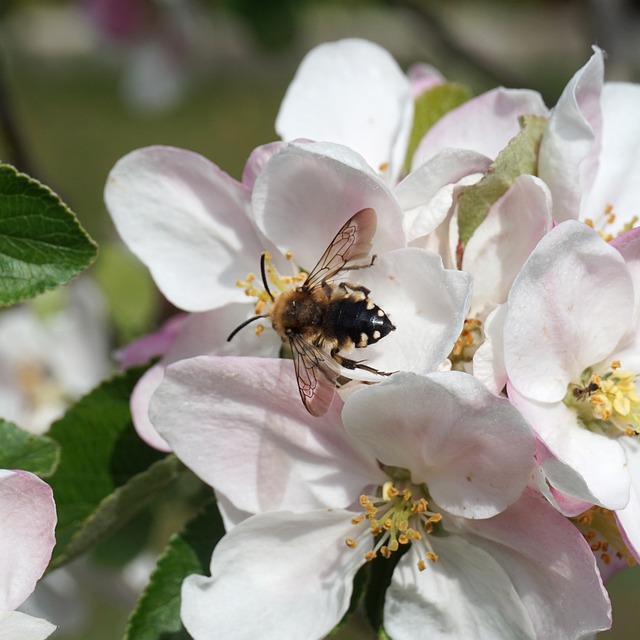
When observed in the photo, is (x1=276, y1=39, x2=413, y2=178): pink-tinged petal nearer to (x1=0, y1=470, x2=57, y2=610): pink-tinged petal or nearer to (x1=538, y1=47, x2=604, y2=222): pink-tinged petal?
(x1=538, y1=47, x2=604, y2=222): pink-tinged petal

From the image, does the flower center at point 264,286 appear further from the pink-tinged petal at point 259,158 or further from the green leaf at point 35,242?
the green leaf at point 35,242

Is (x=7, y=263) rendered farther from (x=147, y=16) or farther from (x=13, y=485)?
(x=147, y=16)

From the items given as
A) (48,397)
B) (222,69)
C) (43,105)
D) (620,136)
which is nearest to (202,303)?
(620,136)

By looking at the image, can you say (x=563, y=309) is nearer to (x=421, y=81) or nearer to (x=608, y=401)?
(x=608, y=401)

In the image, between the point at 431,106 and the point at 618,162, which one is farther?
the point at 431,106

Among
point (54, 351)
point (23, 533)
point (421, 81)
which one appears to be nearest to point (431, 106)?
point (421, 81)

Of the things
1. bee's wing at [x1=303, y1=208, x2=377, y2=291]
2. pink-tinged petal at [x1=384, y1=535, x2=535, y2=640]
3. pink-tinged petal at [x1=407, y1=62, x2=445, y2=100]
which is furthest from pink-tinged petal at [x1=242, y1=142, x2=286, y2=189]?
pink-tinged petal at [x1=384, y1=535, x2=535, y2=640]

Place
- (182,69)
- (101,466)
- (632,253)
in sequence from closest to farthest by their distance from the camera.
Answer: (632,253), (101,466), (182,69)
